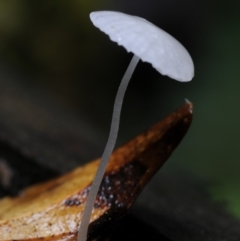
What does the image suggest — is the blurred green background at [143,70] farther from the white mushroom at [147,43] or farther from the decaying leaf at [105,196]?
the white mushroom at [147,43]

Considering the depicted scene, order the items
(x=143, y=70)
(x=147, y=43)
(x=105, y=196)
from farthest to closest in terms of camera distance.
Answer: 1. (x=143, y=70)
2. (x=105, y=196)
3. (x=147, y=43)

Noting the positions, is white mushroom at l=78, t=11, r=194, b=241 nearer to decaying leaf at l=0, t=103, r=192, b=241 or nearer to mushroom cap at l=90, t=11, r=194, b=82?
mushroom cap at l=90, t=11, r=194, b=82

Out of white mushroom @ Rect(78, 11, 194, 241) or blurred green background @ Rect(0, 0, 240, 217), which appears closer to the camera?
white mushroom @ Rect(78, 11, 194, 241)

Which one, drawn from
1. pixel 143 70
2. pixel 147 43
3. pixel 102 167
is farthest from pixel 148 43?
pixel 143 70

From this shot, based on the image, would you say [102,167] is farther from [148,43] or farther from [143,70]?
[143,70]

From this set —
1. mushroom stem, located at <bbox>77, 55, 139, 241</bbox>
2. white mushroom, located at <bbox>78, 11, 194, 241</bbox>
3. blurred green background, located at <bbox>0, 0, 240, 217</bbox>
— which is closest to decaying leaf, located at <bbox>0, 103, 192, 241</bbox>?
mushroom stem, located at <bbox>77, 55, 139, 241</bbox>

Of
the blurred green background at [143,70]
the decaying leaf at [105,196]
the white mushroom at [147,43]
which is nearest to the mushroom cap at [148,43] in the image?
the white mushroom at [147,43]
